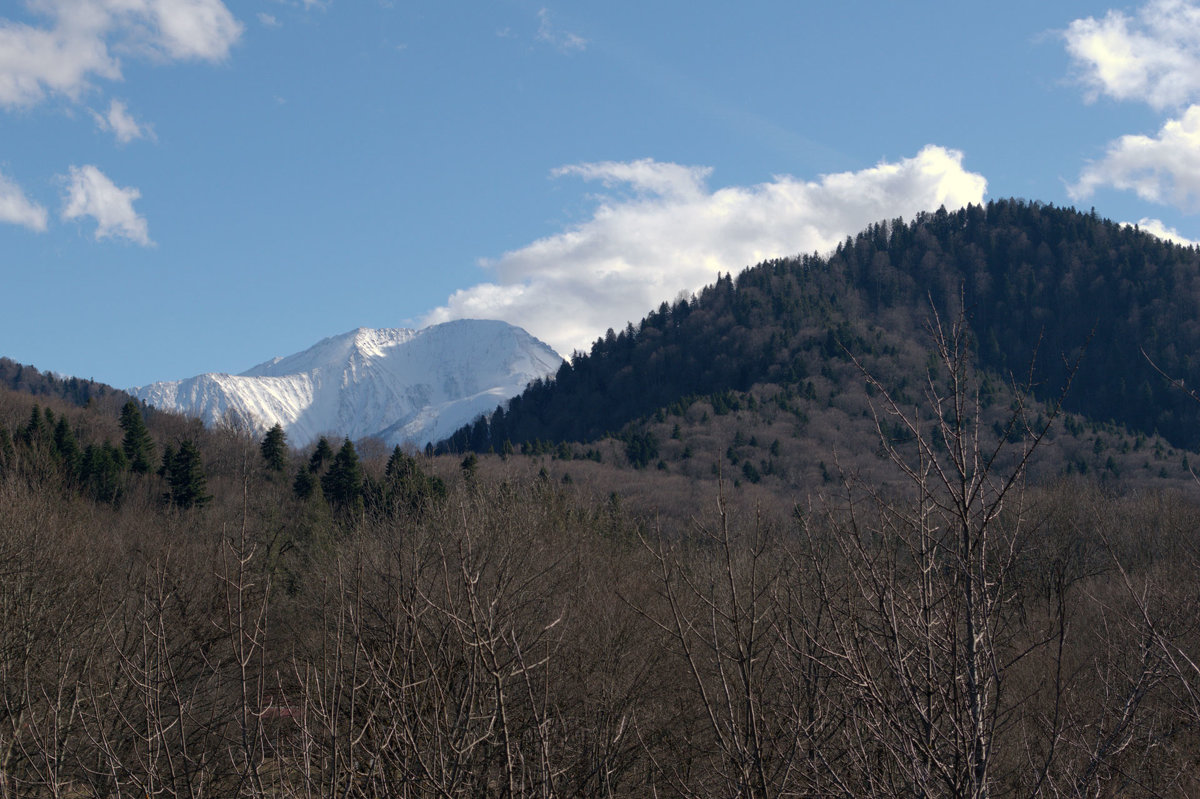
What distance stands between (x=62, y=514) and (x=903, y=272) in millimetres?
145128

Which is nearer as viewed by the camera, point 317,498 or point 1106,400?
point 317,498

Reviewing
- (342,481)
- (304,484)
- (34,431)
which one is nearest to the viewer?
(34,431)

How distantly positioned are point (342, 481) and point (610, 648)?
113ft

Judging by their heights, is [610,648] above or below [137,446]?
below

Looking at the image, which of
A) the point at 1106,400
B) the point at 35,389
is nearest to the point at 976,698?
the point at 1106,400

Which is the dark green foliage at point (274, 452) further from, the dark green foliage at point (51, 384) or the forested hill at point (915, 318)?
the dark green foliage at point (51, 384)

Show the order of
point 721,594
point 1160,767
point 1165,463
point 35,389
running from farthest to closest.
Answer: point 35,389 < point 1165,463 < point 721,594 < point 1160,767

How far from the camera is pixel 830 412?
11256cm

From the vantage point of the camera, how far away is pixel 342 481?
179 feet

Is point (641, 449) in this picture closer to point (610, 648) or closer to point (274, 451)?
point (274, 451)

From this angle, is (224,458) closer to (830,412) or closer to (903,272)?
(830,412)

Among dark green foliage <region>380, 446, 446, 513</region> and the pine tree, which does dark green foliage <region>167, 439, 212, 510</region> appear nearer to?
the pine tree

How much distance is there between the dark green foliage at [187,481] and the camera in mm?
50375

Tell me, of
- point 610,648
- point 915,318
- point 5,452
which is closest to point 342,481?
point 5,452
